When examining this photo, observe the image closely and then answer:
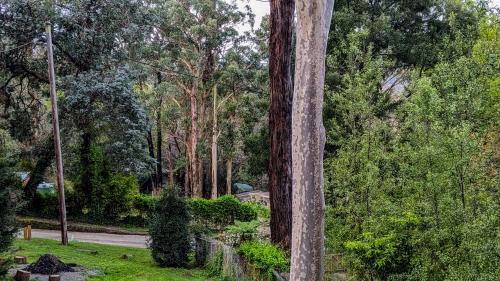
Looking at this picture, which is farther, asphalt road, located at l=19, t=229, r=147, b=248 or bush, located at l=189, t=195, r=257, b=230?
bush, located at l=189, t=195, r=257, b=230

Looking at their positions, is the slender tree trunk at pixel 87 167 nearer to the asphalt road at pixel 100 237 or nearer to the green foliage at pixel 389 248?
the asphalt road at pixel 100 237

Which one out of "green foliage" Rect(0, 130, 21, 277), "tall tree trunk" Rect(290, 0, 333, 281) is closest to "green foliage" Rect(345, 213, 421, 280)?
"tall tree trunk" Rect(290, 0, 333, 281)

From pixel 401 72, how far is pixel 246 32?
10.3 m

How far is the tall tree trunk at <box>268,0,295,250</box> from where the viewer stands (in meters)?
9.37

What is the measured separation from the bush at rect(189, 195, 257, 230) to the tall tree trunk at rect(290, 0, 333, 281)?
53.7ft

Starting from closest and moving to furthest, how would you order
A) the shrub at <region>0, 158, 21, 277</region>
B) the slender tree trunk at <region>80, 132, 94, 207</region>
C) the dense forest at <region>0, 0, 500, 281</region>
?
the dense forest at <region>0, 0, 500, 281</region> → the shrub at <region>0, 158, 21, 277</region> → the slender tree trunk at <region>80, 132, 94, 207</region>

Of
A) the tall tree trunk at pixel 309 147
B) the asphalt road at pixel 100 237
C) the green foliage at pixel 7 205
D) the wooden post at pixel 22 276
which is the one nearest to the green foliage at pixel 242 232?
the wooden post at pixel 22 276

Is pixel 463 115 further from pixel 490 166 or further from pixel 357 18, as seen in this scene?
pixel 357 18

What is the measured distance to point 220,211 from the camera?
72.5 feet

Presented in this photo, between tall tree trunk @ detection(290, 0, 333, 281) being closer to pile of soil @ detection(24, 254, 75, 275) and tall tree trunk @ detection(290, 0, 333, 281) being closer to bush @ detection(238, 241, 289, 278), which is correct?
bush @ detection(238, 241, 289, 278)

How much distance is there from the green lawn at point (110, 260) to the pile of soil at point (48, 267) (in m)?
0.82

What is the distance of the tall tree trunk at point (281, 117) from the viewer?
9.37 metres

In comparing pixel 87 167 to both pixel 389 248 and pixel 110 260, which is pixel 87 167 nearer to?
pixel 110 260

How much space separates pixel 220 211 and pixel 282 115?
13.2 m
